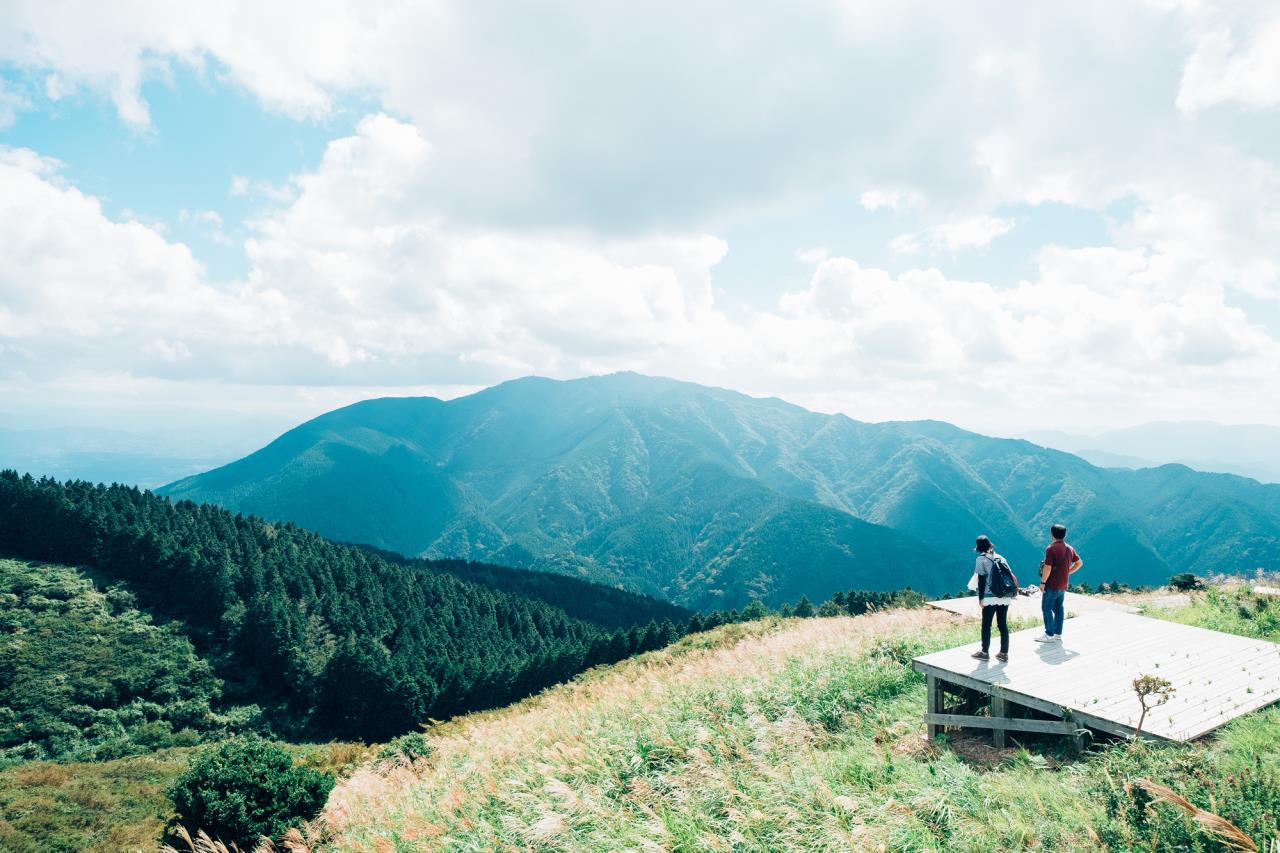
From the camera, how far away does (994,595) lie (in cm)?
1003

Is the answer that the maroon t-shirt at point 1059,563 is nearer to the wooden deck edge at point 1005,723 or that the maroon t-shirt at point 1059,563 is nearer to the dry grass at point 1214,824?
the wooden deck edge at point 1005,723

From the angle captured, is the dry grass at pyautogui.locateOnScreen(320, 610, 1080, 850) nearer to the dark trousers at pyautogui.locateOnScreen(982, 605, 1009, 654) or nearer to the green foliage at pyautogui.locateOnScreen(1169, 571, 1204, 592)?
the dark trousers at pyautogui.locateOnScreen(982, 605, 1009, 654)

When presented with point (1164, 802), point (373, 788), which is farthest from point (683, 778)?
point (373, 788)

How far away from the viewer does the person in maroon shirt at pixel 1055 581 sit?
11.0 meters

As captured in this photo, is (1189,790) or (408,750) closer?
(1189,790)

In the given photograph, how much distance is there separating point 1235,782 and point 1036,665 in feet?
13.7

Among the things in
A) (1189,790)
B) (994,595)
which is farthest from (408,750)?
(1189,790)

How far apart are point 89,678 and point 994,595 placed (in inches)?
2771

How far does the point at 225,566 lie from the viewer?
7200 centimetres

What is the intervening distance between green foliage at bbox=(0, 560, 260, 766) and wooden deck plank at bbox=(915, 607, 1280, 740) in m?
61.3

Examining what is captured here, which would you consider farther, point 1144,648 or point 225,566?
point 225,566

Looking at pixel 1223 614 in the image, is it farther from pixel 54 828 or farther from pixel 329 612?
pixel 329 612

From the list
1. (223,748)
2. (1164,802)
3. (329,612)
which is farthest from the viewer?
(329,612)

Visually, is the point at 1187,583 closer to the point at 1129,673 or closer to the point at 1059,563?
the point at 1059,563
